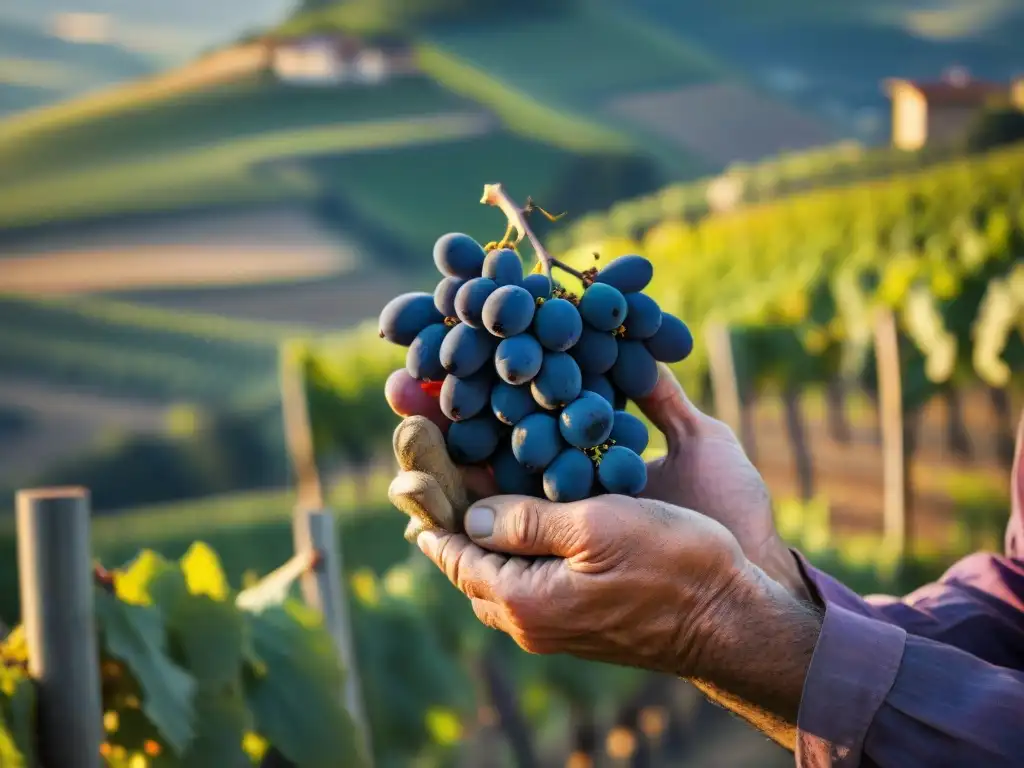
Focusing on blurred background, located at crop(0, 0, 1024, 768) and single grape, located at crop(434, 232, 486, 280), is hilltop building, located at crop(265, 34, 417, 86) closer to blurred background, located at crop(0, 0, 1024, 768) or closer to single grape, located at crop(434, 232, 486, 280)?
blurred background, located at crop(0, 0, 1024, 768)

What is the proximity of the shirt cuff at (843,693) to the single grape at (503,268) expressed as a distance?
0.47 metres

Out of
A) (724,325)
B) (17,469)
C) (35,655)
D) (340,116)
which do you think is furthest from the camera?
(340,116)

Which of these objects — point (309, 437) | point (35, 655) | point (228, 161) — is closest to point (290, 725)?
point (35, 655)

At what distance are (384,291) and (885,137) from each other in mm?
9673

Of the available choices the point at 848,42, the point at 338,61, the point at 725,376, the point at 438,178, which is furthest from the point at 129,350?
the point at 725,376

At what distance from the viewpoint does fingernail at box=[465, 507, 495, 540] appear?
1.21m

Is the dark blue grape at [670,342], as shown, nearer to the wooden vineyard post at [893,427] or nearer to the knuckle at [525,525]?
the knuckle at [525,525]

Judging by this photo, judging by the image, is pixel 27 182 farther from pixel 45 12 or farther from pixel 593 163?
pixel 593 163

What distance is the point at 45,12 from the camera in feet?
76.8

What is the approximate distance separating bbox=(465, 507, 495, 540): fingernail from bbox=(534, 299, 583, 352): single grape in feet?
0.61

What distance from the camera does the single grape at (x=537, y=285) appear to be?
1184mm

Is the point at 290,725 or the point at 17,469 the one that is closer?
the point at 290,725

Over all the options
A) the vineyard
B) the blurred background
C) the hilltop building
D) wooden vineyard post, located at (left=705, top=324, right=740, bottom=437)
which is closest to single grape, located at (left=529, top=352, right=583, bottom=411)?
the vineyard

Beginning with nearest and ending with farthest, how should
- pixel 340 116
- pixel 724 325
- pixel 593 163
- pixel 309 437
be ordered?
pixel 724 325
pixel 309 437
pixel 593 163
pixel 340 116
